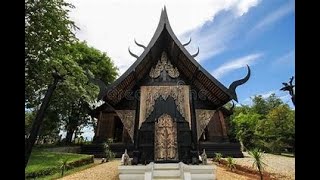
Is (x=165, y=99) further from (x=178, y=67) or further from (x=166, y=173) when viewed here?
(x=166, y=173)

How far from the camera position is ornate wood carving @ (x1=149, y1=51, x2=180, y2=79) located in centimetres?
916

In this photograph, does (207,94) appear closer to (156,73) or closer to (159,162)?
(156,73)

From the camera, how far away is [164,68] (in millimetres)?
9211

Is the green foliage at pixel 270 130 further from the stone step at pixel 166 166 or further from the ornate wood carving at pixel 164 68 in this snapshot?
the stone step at pixel 166 166

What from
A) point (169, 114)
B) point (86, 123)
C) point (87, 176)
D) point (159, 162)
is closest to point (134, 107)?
point (169, 114)

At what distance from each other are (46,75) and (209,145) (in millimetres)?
12170

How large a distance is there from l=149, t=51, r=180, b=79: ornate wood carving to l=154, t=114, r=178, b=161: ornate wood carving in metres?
1.36

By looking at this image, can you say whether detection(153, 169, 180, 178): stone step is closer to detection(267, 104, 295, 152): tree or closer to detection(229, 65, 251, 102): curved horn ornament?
detection(229, 65, 251, 102): curved horn ornament

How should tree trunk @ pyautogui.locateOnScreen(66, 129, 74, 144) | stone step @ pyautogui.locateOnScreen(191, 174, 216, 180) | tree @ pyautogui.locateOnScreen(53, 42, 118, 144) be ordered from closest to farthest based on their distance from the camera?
stone step @ pyautogui.locateOnScreen(191, 174, 216, 180), tree @ pyautogui.locateOnScreen(53, 42, 118, 144), tree trunk @ pyautogui.locateOnScreen(66, 129, 74, 144)

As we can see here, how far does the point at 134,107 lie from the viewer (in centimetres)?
895

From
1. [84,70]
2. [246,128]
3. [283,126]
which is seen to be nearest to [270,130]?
[283,126]

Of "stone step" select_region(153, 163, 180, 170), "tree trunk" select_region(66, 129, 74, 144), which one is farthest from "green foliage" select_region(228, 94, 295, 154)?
"tree trunk" select_region(66, 129, 74, 144)
